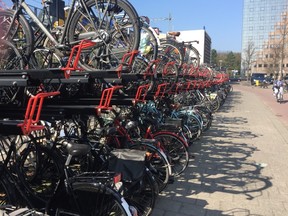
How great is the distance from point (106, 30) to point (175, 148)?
225 cm

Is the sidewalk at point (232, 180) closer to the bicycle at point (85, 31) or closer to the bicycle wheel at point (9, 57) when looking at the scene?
the bicycle at point (85, 31)

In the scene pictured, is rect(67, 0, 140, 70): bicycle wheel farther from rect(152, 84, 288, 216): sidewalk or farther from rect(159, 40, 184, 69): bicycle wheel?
rect(159, 40, 184, 69): bicycle wheel

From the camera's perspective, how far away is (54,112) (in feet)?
9.31

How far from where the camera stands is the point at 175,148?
522cm

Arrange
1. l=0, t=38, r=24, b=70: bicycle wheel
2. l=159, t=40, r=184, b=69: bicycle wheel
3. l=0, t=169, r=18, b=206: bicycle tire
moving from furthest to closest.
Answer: l=159, t=40, r=184, b=69: bicycle wheel
l=0, t=38, r=24, b=70: bicycle wheel
l=0, t=169, r=18, b=206: bicycle tire

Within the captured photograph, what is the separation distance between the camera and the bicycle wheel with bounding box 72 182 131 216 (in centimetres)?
262

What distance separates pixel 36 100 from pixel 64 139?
6.17 ft

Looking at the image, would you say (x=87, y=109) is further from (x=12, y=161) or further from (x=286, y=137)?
A: (x=286, y=137)

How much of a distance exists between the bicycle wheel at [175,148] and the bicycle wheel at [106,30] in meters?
1.48

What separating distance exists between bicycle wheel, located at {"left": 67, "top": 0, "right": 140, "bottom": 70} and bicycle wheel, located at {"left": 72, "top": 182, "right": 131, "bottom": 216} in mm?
1926

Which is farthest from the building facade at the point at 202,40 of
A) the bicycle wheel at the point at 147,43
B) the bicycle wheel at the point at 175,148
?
the bicycle wheel at the point at 175,148

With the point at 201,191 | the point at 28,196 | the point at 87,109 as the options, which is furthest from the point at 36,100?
the point at 201,191

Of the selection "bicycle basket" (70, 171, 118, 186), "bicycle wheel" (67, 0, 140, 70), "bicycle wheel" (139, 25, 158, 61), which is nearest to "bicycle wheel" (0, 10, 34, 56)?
"bicycle wheel" (67, 0, 140, 70)

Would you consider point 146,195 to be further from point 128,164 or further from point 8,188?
point 8,188
